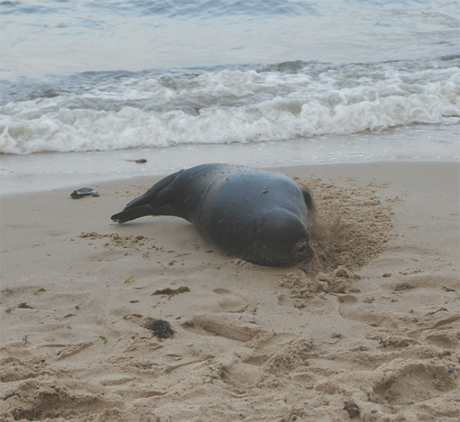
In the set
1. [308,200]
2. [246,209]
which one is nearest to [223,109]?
[308,200]

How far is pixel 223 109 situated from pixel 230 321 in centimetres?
650

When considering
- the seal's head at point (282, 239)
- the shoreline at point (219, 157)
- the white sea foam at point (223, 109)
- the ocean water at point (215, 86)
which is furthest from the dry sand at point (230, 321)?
the white sea foam at point (223, 109)

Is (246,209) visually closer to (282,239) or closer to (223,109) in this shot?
(282,239)

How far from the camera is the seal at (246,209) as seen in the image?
10.1 feet

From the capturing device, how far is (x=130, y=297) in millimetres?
2814

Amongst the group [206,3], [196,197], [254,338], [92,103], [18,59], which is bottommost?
[254,338]

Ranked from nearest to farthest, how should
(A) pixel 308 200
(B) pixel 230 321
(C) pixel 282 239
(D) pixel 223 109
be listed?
(B) pixel 230 321, (C) pixel 282 239, (A) pixel 308 200, (D) pixel 223 109

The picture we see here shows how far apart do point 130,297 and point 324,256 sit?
4.33 feet

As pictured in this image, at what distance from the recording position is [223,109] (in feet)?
28.1

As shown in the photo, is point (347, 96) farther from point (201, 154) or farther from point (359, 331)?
point (359, 331)

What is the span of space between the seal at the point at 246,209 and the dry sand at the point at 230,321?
0.39ft

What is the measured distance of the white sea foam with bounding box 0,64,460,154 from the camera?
7.57 metres

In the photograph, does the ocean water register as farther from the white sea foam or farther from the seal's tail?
the seal's tail

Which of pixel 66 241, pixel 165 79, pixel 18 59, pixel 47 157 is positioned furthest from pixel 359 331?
pixel 18 59
